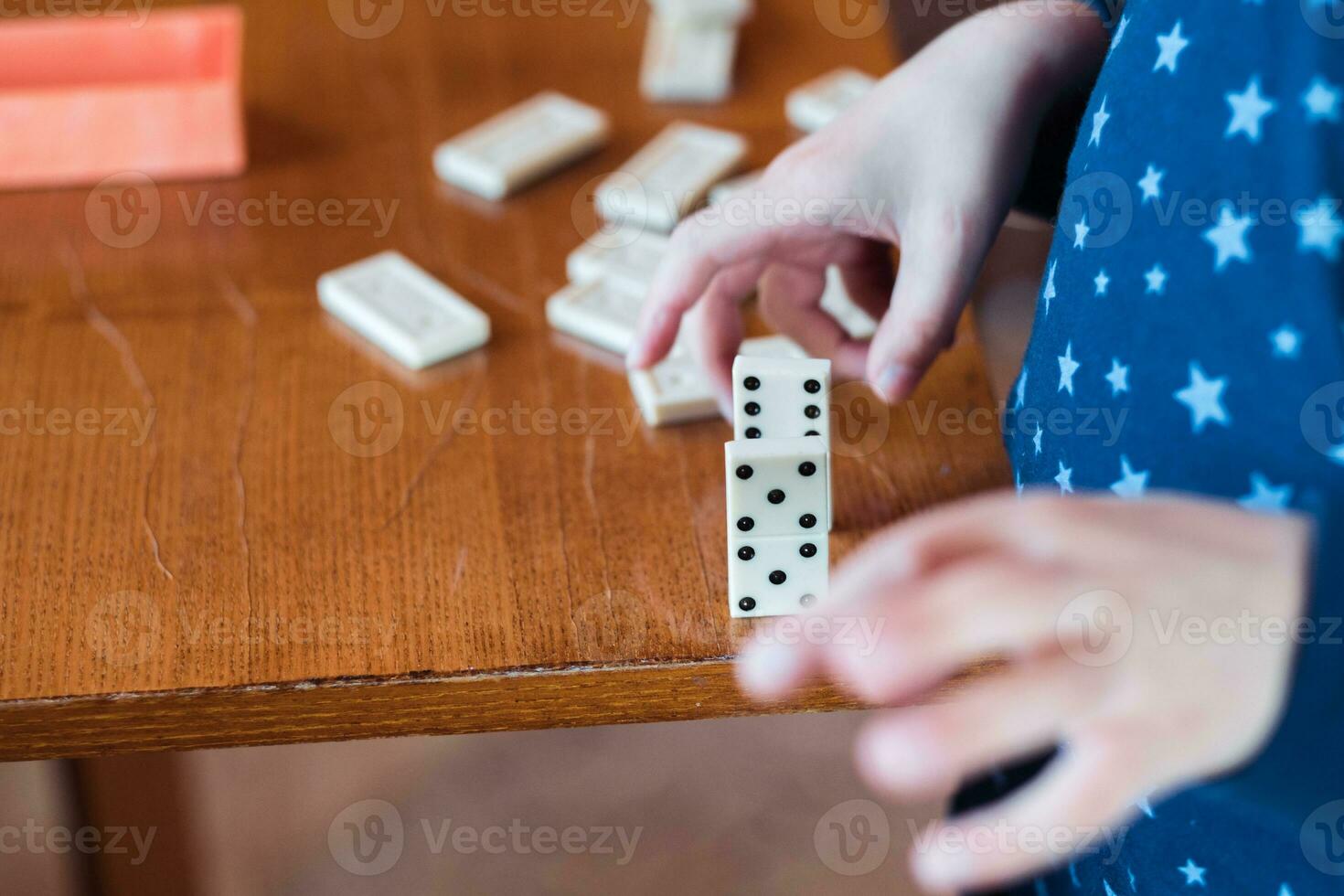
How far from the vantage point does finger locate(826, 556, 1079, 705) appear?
0.34 meters

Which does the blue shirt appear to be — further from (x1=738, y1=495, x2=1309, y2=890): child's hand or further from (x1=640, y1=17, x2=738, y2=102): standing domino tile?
(x1=640, y1=17, x2=738, y2=102): standing domino tile

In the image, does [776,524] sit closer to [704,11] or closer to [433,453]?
[433,453]

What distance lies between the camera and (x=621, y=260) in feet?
2.88

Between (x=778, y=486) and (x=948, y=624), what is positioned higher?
(x=948, y=624)

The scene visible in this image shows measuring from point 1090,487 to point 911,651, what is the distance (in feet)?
0.93

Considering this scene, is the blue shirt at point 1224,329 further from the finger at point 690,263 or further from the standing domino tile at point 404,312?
the standing domino tile at point 404,312

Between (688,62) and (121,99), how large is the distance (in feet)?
1.50

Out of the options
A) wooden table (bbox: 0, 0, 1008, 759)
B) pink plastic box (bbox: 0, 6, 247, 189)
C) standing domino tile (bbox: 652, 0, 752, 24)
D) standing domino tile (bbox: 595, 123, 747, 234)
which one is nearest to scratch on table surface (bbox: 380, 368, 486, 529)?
wooden table (bbox: 0, 0, 1008, 759)

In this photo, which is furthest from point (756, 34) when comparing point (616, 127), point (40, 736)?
point (40, 736)

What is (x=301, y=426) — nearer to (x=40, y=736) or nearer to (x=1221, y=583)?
(x=40, y=736)

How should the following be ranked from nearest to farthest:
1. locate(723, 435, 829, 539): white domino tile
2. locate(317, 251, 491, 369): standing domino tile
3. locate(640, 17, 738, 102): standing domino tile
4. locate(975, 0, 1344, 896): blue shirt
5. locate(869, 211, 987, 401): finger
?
locate(975, 0, 1344, 896): blue shirt, locate(723, 435, 829, 539): white domino tile, locate(869, 211, 987, 401): finger, locate(317, 251, 491, 369): standing domino tile, locate(640, 17, 738, 102): standing domino tile

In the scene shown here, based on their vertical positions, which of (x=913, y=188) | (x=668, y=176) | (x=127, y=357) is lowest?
(x=127, y=357)

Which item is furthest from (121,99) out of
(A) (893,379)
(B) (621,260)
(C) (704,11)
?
(A) (893,379)

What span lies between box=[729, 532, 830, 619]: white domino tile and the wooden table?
0.02 metres
